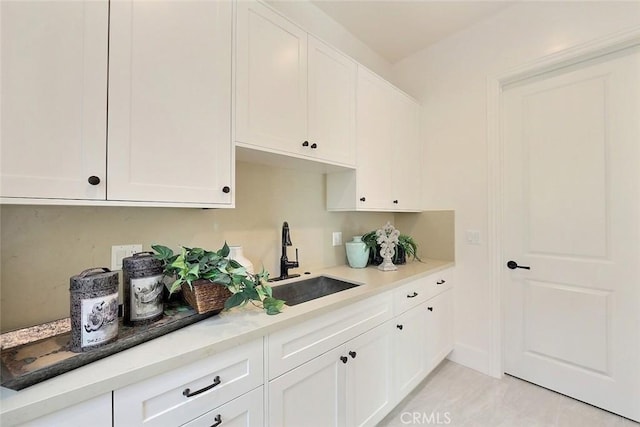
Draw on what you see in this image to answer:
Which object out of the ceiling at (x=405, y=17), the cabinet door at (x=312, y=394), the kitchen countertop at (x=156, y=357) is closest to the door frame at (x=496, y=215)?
the ceiling at (x=405, y=17)

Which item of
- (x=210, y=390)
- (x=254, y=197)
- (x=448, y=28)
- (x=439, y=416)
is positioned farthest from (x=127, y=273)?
(x=448, y=28)

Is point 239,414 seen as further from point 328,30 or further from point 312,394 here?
point 328,30

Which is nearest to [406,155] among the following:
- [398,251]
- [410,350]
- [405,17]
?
[398,251]

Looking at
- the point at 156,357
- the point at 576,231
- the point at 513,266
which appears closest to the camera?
the point at 156,357

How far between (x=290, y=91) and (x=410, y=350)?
1756 millimetres

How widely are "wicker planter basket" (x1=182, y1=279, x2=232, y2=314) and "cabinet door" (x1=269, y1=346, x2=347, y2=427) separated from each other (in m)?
0.36

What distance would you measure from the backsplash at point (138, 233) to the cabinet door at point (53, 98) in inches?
11.3

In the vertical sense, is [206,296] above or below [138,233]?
below

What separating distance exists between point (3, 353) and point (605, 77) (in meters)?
3.17

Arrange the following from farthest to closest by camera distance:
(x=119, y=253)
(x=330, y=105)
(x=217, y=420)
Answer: (x=330, y=105), (x=119, y=253), (x=217, y=420)

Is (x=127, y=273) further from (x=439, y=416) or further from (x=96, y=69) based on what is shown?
(x=439, y=416)

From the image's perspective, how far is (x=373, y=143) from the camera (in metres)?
1.98

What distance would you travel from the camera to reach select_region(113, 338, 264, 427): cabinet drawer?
2.33 ft

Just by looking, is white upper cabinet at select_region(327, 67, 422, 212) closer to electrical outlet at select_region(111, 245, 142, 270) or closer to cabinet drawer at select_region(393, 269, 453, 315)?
cabinet drawer at select_region(393, 269, 453, 315)
